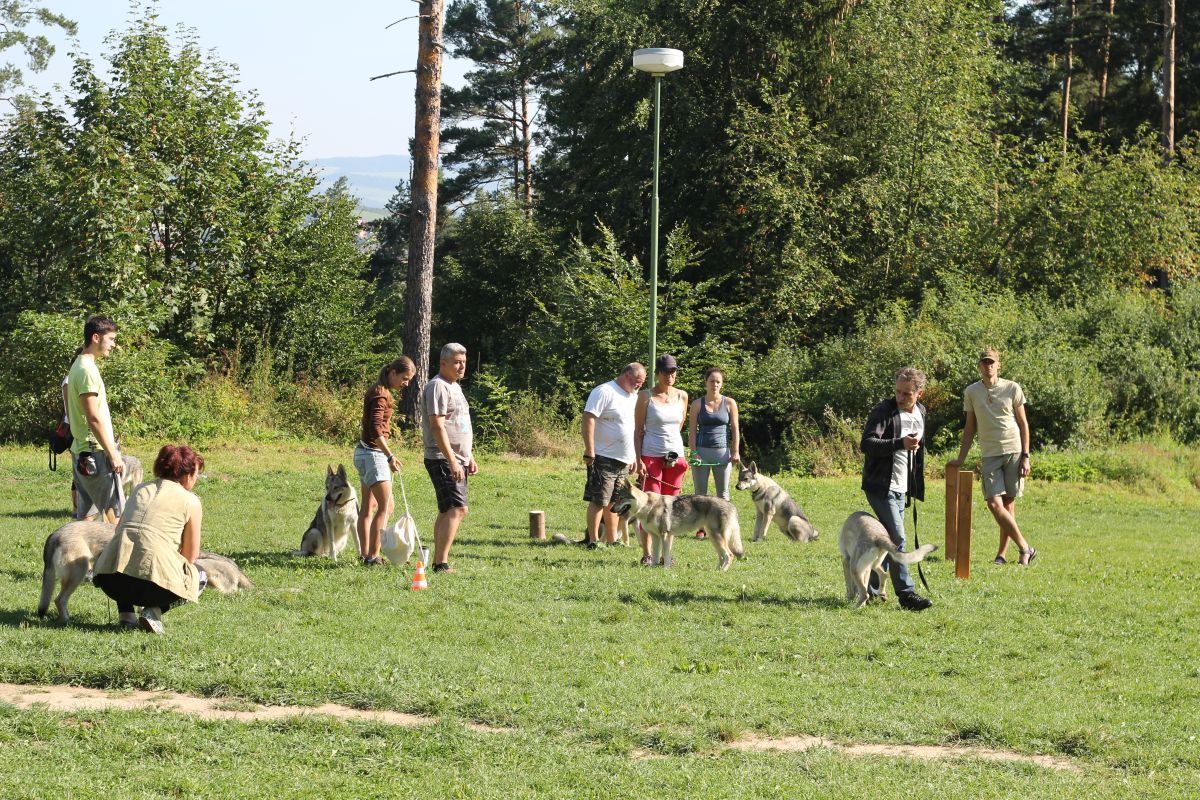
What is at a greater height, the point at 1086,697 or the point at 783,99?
the point at 783,99

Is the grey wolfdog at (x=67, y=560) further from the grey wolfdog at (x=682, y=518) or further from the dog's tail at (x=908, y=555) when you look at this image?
the dog's tail at (x=908, y=555)

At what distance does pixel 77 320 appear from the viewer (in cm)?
2150

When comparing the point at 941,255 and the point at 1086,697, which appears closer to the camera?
the point at 1086,697

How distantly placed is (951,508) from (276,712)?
7514mm

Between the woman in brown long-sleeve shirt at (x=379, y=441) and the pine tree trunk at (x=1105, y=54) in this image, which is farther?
the pine tree trunk at (x=1105, y=54)

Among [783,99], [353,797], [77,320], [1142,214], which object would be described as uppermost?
[783,99]

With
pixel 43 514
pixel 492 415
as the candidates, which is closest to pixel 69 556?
pixel 43 514

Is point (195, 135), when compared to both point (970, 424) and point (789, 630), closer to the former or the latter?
point (970, 424)

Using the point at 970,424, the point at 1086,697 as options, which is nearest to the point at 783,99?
the point at 970,424

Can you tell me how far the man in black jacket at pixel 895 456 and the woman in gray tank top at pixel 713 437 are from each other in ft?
11.9

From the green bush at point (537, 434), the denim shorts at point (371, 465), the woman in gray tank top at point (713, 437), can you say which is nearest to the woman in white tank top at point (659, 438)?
the woman in gray tank top at point (713, 437)

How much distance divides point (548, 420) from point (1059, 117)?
95.6ft

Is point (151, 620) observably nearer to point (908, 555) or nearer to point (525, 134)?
point (908, 555)

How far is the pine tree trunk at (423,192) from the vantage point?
796 inches
